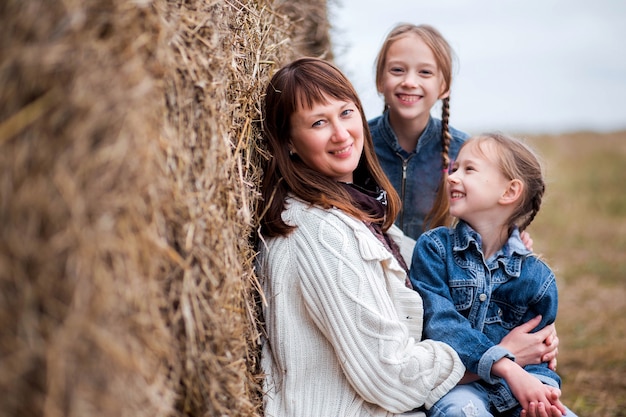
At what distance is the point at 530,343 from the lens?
9.82 feet

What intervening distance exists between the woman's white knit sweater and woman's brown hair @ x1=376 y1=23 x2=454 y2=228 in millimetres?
1269

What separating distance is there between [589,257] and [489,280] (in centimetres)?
709

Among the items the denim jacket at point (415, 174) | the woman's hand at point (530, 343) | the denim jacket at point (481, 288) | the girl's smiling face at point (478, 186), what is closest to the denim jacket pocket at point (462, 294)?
the denim jacket at point (481, 288)

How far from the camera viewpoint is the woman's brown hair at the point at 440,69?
4.12 meters

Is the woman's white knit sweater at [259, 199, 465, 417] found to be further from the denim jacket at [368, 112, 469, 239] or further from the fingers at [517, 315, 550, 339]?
the denim jacket at [368, 112, 469, 239]

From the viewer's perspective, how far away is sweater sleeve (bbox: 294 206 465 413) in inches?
106

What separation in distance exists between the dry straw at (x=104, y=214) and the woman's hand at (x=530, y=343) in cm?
139

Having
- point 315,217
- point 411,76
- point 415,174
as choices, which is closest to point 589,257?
point 415,174

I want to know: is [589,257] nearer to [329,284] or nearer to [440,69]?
[440,69]

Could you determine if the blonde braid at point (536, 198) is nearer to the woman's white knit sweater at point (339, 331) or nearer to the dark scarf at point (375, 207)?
the dark scarf at point (375, 207)

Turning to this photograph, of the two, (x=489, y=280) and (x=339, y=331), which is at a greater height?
(x=489, y=280)

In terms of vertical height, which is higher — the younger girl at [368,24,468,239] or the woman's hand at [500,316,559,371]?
the younger girl at [368,24,468,239]

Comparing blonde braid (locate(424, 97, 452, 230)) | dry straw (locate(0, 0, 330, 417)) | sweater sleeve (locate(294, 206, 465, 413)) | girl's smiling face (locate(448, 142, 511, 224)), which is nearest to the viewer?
dry straw (locate(0, 0, 330, 417))

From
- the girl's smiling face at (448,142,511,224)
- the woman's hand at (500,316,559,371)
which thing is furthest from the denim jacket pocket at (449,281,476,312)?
the girl's smiling face at (448,142,511,224)
